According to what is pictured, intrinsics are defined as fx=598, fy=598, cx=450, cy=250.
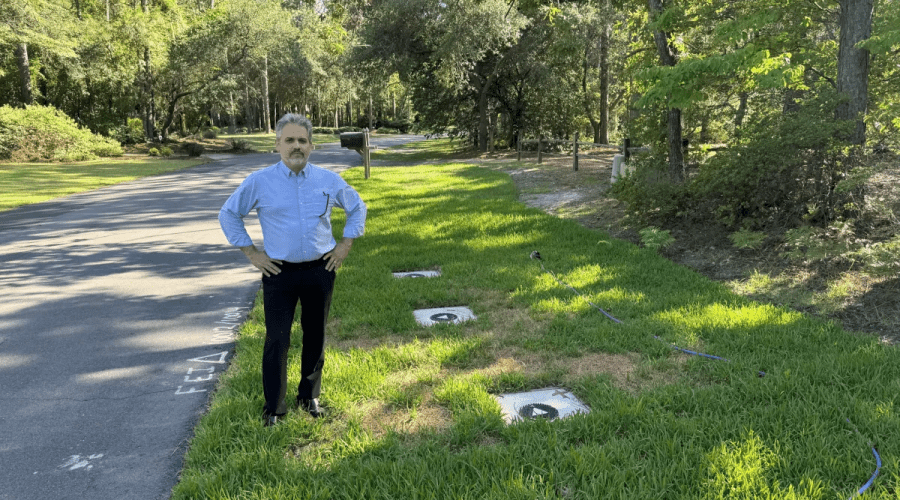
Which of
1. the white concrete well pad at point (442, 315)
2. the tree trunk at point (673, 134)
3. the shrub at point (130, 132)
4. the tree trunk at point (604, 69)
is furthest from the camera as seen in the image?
the shrub at point (130, 132)

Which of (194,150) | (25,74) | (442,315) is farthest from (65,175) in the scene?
(442,315)

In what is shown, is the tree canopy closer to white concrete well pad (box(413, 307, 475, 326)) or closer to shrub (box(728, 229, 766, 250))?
shrub (box(728, 229, 766, 250))

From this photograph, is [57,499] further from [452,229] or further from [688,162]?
[688,162]

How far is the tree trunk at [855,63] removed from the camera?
726 centimetres

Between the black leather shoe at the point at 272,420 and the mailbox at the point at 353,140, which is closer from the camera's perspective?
the black leather shoe at the point at 272,420

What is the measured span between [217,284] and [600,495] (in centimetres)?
525

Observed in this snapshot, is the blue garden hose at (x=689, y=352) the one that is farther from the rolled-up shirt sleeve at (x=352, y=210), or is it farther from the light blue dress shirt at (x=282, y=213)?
the light blue dress shirt at (x=282, y=213)

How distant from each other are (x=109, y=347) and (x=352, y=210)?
269 cm

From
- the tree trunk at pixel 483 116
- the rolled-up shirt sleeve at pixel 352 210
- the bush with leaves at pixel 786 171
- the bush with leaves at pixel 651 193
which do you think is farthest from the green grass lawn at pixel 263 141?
the rolled-up shirt sleeve at pixel 352 210

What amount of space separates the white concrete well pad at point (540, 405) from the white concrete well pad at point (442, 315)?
1.45 meters

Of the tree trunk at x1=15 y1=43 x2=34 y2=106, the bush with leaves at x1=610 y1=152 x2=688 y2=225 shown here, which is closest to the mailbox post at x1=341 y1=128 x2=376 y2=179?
the bush with leaves at x1=610 y1=152 x2=688 y2=225

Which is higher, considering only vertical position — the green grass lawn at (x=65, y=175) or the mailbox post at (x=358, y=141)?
the mailbox post at (x=358, y=141)

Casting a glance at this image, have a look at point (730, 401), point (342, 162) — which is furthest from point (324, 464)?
point (342, 162)

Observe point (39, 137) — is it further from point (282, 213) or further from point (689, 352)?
point (689, 352)
